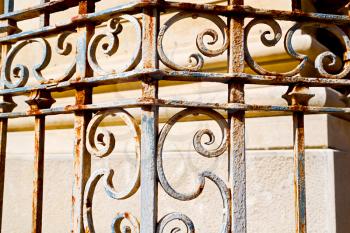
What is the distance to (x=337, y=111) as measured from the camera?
1597mm

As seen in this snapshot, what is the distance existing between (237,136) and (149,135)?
30cm

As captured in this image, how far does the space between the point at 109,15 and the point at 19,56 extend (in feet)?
7.36

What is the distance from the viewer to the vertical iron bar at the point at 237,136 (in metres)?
1.44

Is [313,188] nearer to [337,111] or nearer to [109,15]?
[337,111]

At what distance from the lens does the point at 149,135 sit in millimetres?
1424

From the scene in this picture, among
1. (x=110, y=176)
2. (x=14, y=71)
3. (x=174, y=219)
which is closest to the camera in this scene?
(x=174, y=219)

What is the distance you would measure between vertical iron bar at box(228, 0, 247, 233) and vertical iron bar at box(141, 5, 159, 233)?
0.26 meters

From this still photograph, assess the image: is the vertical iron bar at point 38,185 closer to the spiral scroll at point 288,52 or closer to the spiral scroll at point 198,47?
the spiral scroll at point 198,47

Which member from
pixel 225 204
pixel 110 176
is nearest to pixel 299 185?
pixel 225 204

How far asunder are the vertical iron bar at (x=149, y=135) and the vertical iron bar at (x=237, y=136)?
26 centimetres

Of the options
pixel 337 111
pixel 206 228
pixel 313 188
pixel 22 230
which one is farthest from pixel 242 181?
pixel 22 230

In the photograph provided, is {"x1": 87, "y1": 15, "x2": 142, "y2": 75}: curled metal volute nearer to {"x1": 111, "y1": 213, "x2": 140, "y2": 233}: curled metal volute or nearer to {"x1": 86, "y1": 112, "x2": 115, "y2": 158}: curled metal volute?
{"x1": 86, "y1": 112, "x2": 115, "y2": 158}: curled metal volute

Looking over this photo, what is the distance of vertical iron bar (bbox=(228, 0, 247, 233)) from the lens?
144 centimetres

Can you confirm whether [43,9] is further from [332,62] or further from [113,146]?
[332,62]
